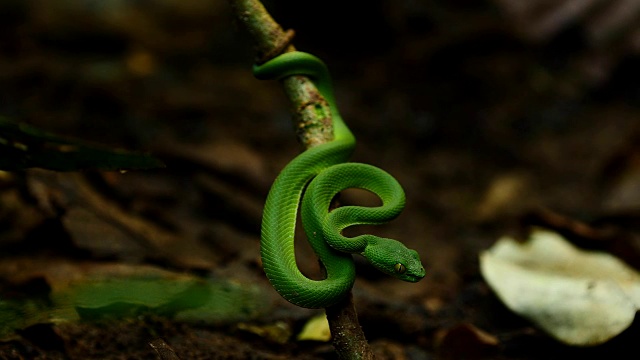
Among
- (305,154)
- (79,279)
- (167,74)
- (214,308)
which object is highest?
(167,74)

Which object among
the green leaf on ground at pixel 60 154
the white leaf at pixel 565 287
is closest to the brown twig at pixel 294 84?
the green leaf on ground at pixel 60 154

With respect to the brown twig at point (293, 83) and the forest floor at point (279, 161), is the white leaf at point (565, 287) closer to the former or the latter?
the forest floor at point (279, 161)

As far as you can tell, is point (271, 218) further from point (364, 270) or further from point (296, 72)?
point (364, 270)

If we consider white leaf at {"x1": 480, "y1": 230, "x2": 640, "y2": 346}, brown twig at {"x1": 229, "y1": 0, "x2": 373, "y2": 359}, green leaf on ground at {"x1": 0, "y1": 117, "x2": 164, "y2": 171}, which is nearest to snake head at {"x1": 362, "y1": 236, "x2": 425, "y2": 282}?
brown twig at {"x1": 229, "y1": 0, "x2": 373, "y2": 359}

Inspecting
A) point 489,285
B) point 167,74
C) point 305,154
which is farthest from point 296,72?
point 167,74

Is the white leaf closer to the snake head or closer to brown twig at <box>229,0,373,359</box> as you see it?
the snake head

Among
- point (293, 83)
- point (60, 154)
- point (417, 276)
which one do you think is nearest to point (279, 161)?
point (293, 83)

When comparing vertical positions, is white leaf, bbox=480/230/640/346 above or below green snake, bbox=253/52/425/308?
above

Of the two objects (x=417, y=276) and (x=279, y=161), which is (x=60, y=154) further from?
(x=279, y=161)
